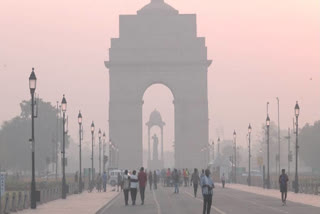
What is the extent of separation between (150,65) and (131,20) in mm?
7334

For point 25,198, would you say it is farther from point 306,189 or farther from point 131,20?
point 131,20

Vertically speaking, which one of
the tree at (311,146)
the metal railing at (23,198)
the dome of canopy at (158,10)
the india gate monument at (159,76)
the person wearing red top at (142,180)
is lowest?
the metal railing at (23,198)

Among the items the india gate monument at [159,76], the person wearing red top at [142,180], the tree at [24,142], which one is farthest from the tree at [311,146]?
the person wearing red top at [142,180]

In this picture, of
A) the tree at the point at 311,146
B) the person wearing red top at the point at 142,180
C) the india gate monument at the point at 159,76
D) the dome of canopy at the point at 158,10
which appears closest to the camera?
the person wearing red top at the point at 142,180

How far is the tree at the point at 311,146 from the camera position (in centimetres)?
16262

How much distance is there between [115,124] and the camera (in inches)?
6289

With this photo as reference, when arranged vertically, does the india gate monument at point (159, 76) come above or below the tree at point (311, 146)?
above

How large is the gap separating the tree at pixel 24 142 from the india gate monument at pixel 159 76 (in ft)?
37.2

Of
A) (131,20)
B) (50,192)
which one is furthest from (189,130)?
(50,192)

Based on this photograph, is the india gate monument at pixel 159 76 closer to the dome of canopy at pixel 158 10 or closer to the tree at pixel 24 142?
the dome of canopy at pixel 158 10

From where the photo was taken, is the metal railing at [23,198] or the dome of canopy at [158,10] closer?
the metal railing at [23,198]

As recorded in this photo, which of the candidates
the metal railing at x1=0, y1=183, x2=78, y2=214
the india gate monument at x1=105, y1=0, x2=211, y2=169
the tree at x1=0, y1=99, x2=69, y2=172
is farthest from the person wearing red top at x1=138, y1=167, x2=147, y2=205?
the india gate monument at x1=105, y1=0, x2=211, y2=169

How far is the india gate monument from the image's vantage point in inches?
6230

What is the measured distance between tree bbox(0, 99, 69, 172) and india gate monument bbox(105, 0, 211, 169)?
37.2ft
